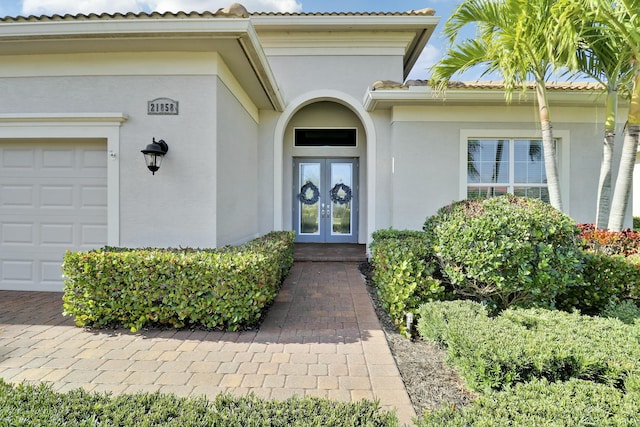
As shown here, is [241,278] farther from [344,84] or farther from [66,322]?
[344,84]

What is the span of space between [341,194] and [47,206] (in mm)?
6813

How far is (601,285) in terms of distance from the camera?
14.1 feet

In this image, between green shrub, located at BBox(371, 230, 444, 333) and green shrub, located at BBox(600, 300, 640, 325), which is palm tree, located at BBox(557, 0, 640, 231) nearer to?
green shrub, located at BBox(600, 300, 640, 325)

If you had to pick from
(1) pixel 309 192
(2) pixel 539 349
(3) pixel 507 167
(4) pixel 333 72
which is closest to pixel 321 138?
(1) pixel 309 192

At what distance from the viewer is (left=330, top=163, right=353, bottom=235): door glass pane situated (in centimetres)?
970

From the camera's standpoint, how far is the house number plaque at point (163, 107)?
16.3ft

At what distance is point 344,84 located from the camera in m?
8.37

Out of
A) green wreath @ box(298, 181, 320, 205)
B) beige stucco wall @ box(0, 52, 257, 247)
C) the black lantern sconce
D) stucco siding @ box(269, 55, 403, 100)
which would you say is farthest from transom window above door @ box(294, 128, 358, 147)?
the black lantern sconce

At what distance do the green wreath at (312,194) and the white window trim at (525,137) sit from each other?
4.08m

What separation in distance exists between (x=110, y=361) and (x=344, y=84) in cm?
762

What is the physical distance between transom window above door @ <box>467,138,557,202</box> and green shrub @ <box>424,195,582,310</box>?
12.7ft

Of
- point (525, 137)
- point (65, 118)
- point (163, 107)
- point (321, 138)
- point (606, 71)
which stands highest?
A: point (606, 71)

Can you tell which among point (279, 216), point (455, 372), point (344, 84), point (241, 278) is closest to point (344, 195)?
point (279, 216)

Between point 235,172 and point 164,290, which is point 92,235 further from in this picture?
point 235,172
